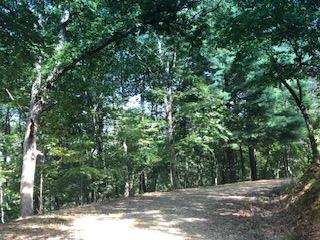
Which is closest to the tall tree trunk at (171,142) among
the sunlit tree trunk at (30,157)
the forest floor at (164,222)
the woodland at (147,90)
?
the woodland at (147,90)

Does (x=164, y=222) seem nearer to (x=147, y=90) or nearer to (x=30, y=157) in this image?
(x=30, y=157)

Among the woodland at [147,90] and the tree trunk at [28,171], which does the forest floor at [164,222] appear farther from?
the woodland at [147,90]

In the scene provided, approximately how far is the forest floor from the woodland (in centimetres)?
166

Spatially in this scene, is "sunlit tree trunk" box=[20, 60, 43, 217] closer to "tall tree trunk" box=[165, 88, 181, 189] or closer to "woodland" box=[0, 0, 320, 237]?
"woodland" box=[0, 0, 320, 237]

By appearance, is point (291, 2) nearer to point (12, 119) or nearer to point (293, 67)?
point (293, 67)

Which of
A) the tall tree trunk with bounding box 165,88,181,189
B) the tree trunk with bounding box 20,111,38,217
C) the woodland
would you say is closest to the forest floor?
the tree trunk with bounding box 20,111,38,217

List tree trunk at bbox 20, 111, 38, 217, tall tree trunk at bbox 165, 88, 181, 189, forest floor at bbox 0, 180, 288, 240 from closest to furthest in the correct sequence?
forest floor at bbox 0, 180, 288, 240, tree trunk at bbox 20, 111, 38, 217, tall tree trunk at bbox 165, 88, 181, 189

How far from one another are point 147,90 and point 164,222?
20.0 metres

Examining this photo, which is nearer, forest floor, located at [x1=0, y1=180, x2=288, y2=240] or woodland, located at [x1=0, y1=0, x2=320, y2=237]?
forest floor, located at [x1=0, y1=180, x2=288, y2=240]

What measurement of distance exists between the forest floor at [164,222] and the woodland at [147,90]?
1.66 m

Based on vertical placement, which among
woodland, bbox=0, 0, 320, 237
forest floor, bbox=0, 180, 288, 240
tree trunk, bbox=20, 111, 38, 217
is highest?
woodland, bbox=0, 0, 320, 237

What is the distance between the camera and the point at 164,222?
1116 cm

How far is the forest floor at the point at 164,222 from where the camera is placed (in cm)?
969

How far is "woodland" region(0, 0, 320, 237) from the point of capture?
11.2 metres
